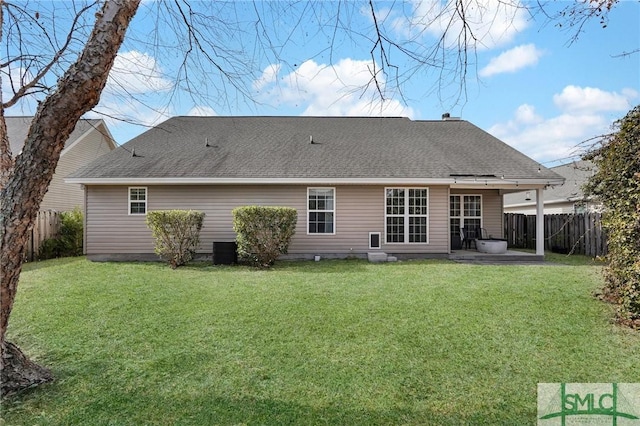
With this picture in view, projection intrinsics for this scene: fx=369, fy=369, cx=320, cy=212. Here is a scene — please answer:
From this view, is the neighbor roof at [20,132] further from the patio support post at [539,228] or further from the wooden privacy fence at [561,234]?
the wooden privacy fence at [561,234]

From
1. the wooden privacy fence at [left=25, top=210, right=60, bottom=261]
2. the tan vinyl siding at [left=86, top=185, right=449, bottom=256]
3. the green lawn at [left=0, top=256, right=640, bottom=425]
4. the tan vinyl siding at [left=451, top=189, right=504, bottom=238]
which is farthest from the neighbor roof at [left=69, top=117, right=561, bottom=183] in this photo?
the green lawn at [left=0, top=256, right=640, bottom=425]

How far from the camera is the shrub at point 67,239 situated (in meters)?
12.8

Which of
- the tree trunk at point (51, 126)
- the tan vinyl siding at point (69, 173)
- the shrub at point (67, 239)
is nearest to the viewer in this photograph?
the tree trunk at point (51, 126)

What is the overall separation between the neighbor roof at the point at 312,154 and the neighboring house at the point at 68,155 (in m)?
4.80

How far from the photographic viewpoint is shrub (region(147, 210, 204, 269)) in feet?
32.0

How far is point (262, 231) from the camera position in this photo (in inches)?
380

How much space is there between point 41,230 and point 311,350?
496 inches

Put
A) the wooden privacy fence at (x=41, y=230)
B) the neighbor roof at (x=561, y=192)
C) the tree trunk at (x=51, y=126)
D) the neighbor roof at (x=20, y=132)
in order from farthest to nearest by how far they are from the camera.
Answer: the neighbor roof at (x=561, y=192), the neighbor roof at (x=20, y=132), the wooden privacy fence at (x=41, y=230), the tree trunk at (x=51, y=126)

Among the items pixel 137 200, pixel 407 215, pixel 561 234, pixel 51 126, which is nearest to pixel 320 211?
pixel 407 215

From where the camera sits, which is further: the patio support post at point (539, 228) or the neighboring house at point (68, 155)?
the neighboring house at point (68, 155)

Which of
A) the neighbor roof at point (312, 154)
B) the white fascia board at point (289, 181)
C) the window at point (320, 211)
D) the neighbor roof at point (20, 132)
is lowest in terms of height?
the window at point (320, 211)

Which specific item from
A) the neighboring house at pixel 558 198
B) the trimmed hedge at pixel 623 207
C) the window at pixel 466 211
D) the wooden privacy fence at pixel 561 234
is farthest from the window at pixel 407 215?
the neighboring house at pixel 558 198

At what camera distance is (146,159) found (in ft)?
40.0

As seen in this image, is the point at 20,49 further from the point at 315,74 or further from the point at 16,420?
the point at 16,420
